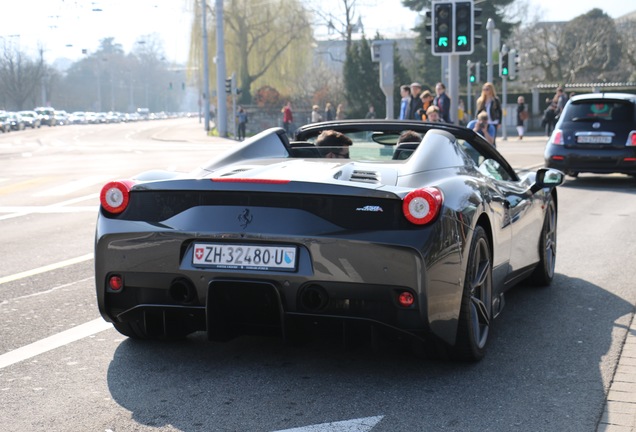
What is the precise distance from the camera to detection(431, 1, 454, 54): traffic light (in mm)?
21031

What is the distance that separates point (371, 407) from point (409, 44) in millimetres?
127164

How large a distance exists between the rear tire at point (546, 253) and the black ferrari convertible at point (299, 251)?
2.12 m

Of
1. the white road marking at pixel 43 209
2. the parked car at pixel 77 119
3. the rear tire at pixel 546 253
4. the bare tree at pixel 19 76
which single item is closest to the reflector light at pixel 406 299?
the rear tire at pixel 546 253

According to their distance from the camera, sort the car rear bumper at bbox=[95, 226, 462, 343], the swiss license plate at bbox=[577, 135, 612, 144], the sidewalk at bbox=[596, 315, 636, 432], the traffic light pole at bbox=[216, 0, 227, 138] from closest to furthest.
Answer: the sidewalk at bbox=[596, 315, 636, 432] → the car rear bumper at bbox=[95, 226, 462, 343] → the swiss license plate at bbox=[577, 135, 612, 144] → the traffic light pole at bbox=[216, 0, 227, 138]

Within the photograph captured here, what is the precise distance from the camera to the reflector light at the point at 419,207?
4.66 meters

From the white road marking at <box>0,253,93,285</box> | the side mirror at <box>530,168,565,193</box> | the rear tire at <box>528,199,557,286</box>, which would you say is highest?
the side mirror at <box>530,168,565,193</box>

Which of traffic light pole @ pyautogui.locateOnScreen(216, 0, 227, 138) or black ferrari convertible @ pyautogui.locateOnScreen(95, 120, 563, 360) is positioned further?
traffic light pole @ pyautogui.locateOnScreen(216, 0, 227, 138)

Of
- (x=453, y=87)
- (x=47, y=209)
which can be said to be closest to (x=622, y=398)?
(x=47, y=209)

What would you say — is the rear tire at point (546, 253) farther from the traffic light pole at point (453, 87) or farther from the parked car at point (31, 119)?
the parked car at point (31, 119)

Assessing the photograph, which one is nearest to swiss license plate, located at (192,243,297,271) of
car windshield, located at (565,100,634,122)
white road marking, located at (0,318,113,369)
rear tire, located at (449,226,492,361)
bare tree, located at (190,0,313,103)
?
rear tire, located at (449,226,492,361)

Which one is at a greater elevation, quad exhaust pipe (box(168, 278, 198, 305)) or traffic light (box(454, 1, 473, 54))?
traffic light (box(454, 1, 473, 54))

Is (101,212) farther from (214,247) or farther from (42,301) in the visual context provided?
(42,301)

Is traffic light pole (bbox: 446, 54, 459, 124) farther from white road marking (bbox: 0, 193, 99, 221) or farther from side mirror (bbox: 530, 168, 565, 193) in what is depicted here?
side mirror (bbox: 530, 168, 565, 193)

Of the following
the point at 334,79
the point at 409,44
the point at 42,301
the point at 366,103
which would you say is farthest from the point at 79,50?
the point at 42,301
